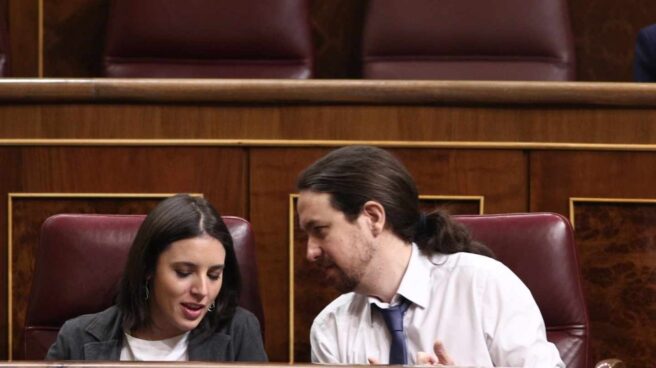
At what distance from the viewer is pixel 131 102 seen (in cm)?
129

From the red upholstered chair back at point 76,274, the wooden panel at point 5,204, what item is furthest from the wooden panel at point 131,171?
the red upholstered chair back at point 76,274

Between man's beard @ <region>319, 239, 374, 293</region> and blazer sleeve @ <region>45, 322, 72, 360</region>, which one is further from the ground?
man's beard @ <region>319, 239, 374, 293</region>

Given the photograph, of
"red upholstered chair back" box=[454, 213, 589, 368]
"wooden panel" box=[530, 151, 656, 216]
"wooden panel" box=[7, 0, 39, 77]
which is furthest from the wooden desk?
"wooden panel" box=[7, 0, 39, 77]

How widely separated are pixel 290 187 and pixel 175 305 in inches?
11.9

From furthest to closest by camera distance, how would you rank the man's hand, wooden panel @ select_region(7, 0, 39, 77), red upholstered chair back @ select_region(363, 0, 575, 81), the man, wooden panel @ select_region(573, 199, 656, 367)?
1. wooden panel @ select_region(7, 0, 39, 77)
2. red upholstered chair back @ select_region(363, 0, 575, 81)
3. wooden panel @ select_region(573, 199, 656, 367)
4. the man
5. the man's hand

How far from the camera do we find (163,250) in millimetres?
1026

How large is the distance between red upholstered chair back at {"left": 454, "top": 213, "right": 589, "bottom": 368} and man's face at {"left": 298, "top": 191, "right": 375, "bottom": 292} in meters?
0.13

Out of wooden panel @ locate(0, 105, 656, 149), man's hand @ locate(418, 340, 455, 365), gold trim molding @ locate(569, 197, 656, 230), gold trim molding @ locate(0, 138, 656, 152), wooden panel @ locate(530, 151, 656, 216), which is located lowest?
man's hand @ locate(418, 340, 455, 365)

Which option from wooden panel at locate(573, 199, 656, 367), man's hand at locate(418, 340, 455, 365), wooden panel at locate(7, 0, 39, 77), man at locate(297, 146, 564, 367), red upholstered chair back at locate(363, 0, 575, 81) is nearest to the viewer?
man's hand at locate(418, 340, 455, 365)

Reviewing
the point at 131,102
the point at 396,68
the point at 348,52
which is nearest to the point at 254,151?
the point at 131,102

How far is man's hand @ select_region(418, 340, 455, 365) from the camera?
0.84 metres

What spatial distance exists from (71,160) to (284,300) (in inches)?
11.7

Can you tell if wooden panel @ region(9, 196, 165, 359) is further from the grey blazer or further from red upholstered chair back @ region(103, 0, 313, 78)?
red upholstered chair back @ region(103, 0, 313, 78)

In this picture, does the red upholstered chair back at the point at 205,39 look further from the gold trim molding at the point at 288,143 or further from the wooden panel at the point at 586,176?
the wooden panel at the point at 586,176
